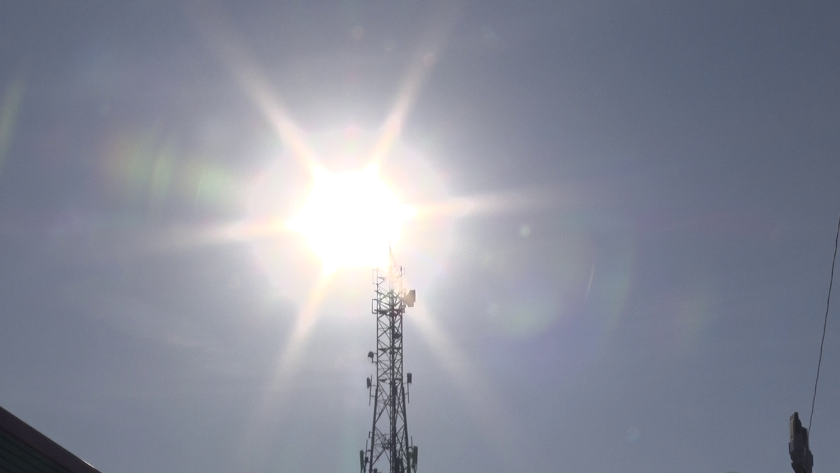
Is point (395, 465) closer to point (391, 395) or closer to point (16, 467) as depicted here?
point (391, 395)

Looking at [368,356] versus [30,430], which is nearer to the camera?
[30,430]

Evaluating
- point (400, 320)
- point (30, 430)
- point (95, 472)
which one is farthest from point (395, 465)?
point (30, 430)

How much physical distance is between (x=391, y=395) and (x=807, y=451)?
23572 millimetres

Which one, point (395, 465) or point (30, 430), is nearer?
point (30, 430)

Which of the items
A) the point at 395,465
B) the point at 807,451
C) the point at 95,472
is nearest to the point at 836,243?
the point at 807,451

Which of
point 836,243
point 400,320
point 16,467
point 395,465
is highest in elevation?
point 400,320

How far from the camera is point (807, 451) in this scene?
51.0 ft

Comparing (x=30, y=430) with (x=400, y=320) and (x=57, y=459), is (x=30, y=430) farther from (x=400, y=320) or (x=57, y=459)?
(x=400, y=320)

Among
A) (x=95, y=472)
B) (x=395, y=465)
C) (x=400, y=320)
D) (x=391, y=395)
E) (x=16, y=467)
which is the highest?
(x=400, y=320)

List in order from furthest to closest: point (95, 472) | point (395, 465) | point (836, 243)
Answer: point (395, 465)
point (836, 243)
point (95, 472)

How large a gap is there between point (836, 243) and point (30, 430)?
17.9 metres

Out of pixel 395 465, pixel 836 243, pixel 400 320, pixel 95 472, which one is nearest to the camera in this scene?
pixel 95 472

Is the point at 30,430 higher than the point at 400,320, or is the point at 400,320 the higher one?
the point at 400,320

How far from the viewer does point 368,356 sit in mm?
38156
